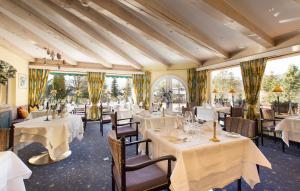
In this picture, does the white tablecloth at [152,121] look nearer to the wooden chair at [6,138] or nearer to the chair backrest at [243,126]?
the chair backrest at [243,126]

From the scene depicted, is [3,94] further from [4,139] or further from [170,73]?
[170,73]

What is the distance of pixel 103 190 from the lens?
2.39 m

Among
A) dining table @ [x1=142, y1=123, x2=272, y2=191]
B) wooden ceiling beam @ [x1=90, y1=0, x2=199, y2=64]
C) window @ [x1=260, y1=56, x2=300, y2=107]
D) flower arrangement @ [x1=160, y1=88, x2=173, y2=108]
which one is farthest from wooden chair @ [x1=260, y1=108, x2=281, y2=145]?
flower arrangement @ [x1=160, y1=88, x2=173, y2=108]

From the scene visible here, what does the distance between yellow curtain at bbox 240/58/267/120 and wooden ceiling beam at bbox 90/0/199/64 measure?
2.23 meters

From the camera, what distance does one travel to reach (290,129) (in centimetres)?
368

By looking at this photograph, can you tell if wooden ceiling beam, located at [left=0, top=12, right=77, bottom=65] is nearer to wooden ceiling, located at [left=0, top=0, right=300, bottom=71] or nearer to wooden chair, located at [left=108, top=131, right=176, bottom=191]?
wooden ceiling, located at [left=0, top=0, right=300, bottom=71]

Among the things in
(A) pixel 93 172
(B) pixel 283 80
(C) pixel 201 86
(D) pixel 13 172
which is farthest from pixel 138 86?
(D) pixel 13 172

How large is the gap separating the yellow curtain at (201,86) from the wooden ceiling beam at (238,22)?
2.90 m

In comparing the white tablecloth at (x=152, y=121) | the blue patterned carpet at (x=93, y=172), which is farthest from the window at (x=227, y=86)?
the white tablecloth at (x=152, y=121)

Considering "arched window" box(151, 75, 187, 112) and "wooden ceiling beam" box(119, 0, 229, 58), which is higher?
"wooden ceiling beam" box(119, 0, 229, 58)

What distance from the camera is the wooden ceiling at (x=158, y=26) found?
314 cm

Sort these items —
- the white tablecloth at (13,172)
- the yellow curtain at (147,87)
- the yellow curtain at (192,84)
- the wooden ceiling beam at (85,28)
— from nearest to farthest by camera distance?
the white tablecloth at (13,172) < the wooden ceiling beam at (85,28) < the yellow curtain at (192,84) < the yellow curtain at (147,87)

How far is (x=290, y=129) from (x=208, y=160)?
3.01m

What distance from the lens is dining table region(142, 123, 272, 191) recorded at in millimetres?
1696
